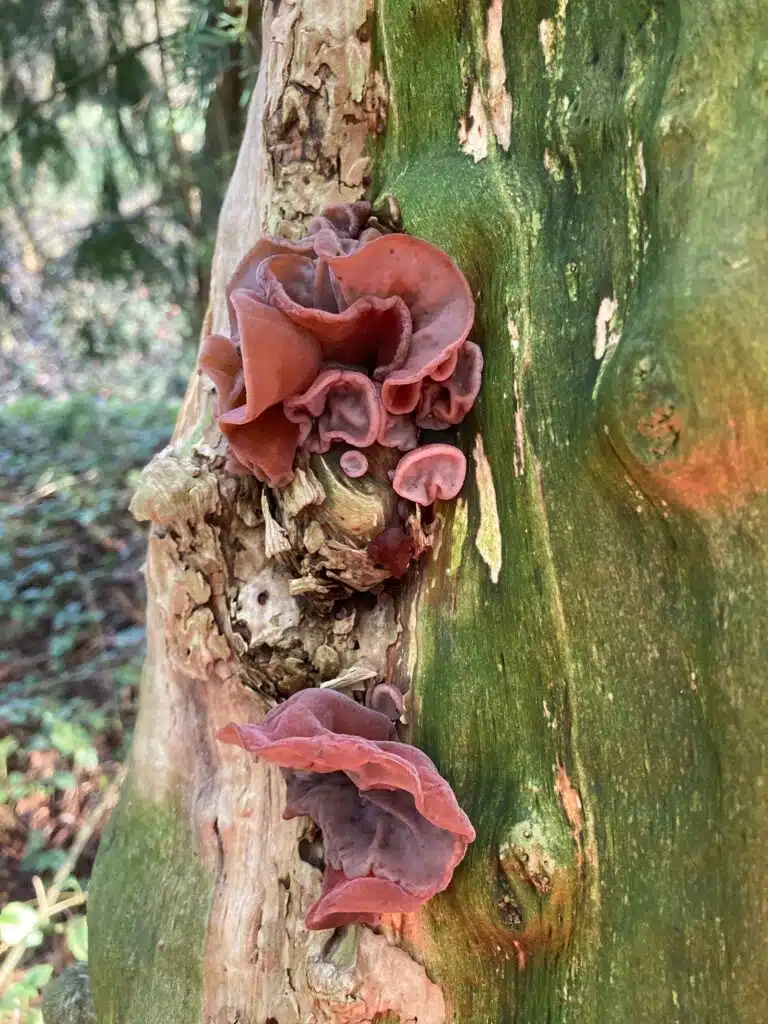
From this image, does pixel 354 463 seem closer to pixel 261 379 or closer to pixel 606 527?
pixel 261 379

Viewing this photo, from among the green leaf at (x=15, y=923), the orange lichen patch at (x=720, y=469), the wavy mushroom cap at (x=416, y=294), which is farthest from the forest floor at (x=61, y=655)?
the orange lichen patch at (x=720, y=469)

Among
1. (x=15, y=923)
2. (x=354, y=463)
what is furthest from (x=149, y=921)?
(x=15, y=923)

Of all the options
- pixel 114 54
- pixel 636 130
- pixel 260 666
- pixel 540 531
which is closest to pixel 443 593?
pixel 540 531

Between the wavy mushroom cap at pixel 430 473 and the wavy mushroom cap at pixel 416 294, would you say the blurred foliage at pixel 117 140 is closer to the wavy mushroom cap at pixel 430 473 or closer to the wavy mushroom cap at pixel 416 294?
the wavy mushroom cap at pixel 416 294

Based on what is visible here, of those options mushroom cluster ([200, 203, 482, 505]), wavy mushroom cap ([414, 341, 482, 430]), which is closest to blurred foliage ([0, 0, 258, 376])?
mushroom cluster ([200, 203, 482, 505])

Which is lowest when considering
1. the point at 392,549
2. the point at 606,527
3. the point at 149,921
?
the point at 149,921
